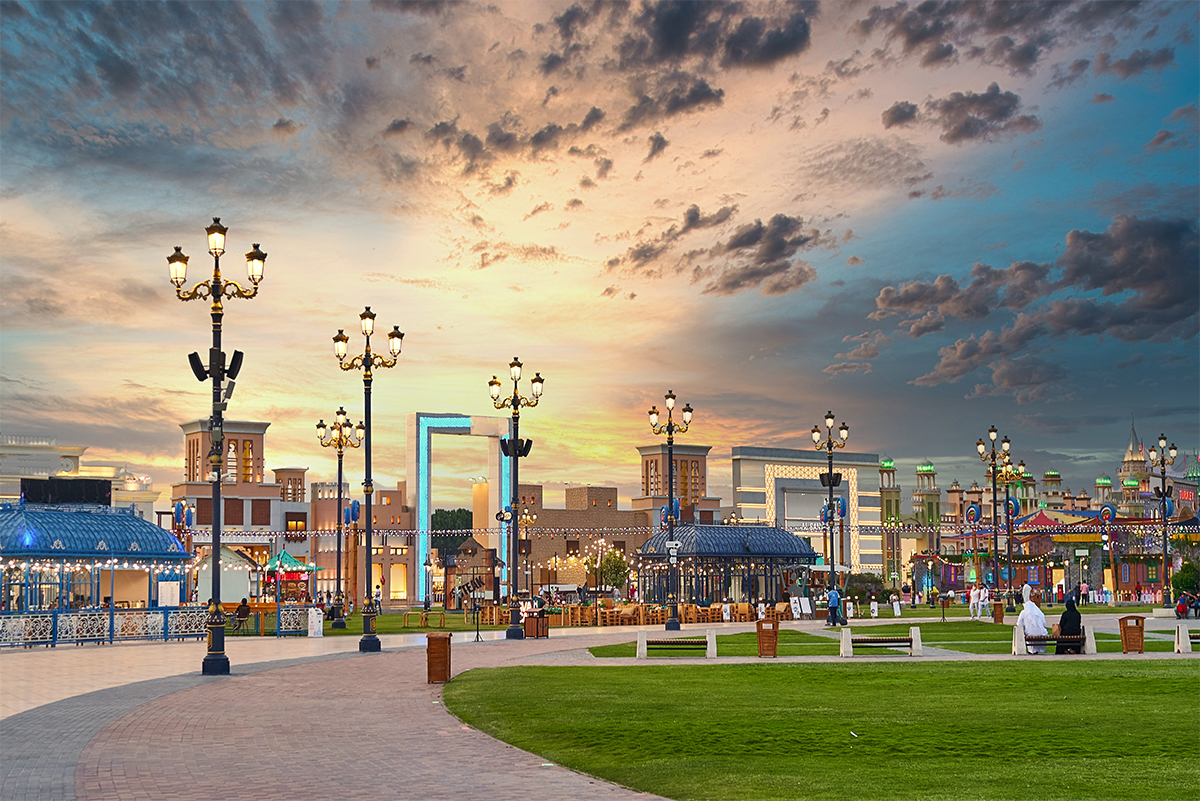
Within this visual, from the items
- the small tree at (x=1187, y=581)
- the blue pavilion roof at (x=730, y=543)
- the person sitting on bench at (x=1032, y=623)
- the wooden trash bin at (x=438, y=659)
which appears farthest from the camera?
the small tree at (x=1187, y=581)

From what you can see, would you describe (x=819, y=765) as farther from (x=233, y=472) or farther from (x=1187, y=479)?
(x=1187, y=479)

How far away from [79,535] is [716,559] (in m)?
31.2

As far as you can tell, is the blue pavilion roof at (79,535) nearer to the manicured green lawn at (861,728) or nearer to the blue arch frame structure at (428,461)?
the manicured green lawn at (861,728)

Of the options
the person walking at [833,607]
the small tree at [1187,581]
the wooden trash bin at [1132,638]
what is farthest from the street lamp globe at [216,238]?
the small tree at [1187,581]

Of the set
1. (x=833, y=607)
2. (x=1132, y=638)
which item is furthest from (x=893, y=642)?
(x=833, y=607)

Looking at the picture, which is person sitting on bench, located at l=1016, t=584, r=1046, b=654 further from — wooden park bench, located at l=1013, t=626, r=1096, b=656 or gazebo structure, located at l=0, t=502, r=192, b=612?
gazebo structure, located at l=0, t=502, r=192, b=612

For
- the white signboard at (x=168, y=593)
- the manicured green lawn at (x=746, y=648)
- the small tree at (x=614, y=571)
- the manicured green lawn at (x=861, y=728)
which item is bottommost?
the small tree at (x=614, y=571)

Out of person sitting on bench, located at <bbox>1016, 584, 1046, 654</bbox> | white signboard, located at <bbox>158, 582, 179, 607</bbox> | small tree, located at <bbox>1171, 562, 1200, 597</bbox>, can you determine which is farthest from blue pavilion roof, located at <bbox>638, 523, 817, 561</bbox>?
person sitting on bench, located at <bbox>1016, 584, 1046, 654</bbox>

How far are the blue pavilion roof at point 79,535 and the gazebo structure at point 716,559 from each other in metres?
24.4

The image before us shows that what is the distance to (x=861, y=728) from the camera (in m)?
16.4

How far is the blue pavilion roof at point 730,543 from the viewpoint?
61844 mm

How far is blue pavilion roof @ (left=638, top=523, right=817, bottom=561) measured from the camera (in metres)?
61.8

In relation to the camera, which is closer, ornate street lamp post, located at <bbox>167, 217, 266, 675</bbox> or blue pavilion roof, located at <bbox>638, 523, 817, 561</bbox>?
ornate street lamp post, located at <bbox>167, 217, 266, 675</bbox>

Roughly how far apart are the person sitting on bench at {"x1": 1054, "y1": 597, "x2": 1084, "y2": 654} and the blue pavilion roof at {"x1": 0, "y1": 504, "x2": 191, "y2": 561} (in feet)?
109
